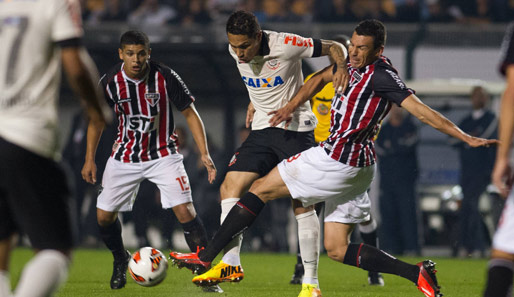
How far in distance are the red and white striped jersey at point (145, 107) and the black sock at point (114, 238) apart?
571 millimetres

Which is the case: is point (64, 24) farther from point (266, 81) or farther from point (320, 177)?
point (266, 81)

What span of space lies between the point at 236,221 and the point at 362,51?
4.78ft

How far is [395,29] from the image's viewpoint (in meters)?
13.3

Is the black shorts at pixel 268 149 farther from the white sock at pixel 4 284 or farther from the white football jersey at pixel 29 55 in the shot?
the white football jersey at pixel 29 55

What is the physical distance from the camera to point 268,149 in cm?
666

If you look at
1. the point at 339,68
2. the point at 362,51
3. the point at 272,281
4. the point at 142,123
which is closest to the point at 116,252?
the point at 142,123

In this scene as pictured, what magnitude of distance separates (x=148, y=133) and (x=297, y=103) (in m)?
1.60

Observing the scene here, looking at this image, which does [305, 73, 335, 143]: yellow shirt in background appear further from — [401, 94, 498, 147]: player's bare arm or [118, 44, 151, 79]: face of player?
[401, 94, 498, 147]: player's bare arm

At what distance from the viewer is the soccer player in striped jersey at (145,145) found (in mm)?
7176

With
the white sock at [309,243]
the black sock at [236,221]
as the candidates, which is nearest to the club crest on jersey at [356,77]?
the black sock at [236,221]

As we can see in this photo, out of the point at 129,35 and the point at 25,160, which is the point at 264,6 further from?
the point at 25,160

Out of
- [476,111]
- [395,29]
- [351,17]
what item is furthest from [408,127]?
[351,17]

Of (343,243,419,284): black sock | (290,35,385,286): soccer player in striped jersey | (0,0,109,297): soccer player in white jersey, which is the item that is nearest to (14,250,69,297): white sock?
(0,0,109,297): soccer player in white jersey

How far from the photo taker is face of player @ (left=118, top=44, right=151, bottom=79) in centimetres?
704
